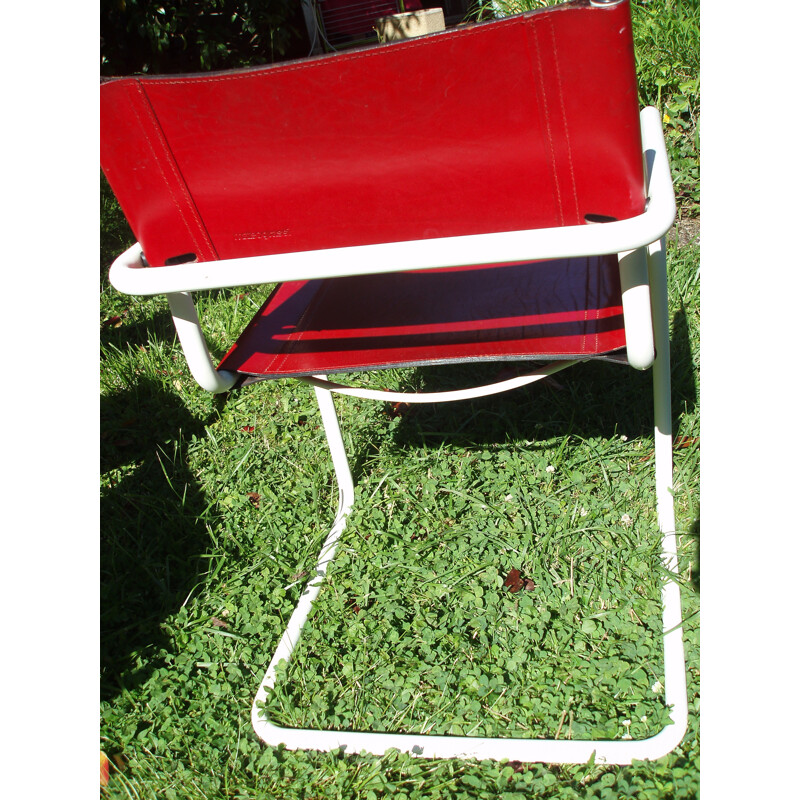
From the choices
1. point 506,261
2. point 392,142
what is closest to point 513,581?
point 506,261

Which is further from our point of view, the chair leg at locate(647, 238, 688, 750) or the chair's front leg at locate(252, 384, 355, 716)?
the chair's front leg at locate(252, 384, 355, 716)

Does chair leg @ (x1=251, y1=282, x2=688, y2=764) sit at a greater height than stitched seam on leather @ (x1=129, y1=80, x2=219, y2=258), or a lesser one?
lesser

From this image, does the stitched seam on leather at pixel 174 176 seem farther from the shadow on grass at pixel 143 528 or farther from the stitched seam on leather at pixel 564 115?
the shadow on grass at pixel 143 528

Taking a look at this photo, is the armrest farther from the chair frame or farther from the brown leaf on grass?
the brown leaf on grass

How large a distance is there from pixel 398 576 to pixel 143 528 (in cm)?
89

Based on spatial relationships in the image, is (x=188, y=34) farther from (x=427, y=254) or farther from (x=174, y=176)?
(x=427, y=254)

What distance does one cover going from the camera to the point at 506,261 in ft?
3.57

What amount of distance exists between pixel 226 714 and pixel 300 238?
1232mm

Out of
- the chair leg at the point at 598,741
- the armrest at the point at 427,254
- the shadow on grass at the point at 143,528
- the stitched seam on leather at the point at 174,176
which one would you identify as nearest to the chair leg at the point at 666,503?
the chair leg at the point at 598,741

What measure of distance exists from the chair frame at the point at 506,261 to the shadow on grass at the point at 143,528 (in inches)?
15.6

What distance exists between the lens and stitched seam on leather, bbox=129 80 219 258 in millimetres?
1060

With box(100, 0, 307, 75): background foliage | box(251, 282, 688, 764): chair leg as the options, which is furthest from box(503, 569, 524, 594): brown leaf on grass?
box(100, 0, 307, 75): background foliage

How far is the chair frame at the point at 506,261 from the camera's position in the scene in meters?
1.09

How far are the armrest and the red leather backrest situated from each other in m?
0.05
